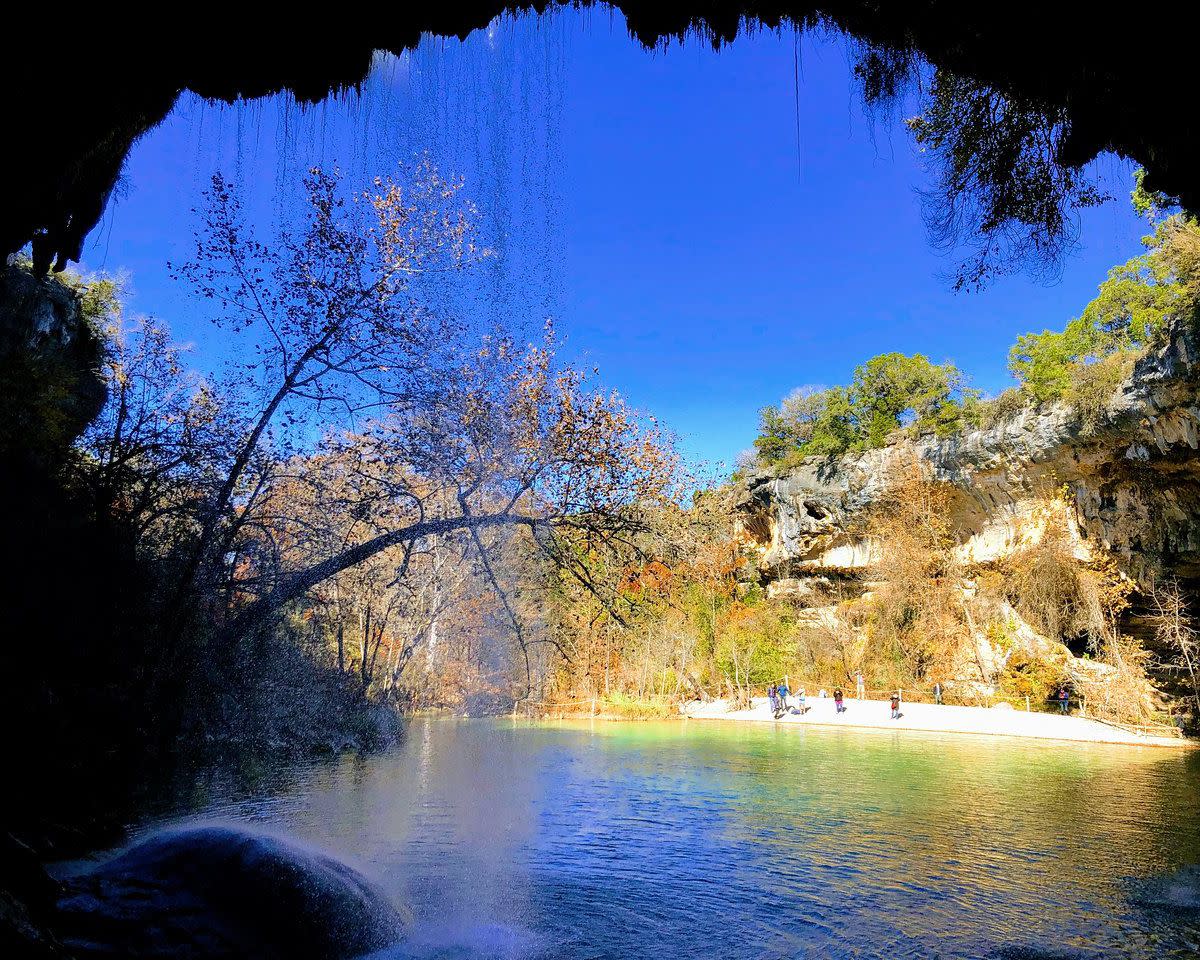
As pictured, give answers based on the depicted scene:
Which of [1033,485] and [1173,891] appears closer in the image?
[1173,891]

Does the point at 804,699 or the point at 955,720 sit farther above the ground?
the point at 804,699

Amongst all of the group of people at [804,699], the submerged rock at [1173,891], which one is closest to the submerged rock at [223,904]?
the submerged rock at [1173,891]

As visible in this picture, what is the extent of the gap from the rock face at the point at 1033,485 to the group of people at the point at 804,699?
276 inches

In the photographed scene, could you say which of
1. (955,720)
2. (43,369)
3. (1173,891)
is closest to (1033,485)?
(955,720)

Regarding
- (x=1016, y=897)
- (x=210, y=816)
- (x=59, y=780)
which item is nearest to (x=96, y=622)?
(x=59, y=780)

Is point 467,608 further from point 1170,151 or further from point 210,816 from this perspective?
point 1170,151

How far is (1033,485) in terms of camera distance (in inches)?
1017

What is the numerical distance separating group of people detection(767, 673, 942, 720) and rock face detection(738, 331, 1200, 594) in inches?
276

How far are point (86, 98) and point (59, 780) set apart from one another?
6.72 meters

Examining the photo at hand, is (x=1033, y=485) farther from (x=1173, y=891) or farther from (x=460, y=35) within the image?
(x=460, y=35)

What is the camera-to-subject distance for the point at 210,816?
784 centimetres

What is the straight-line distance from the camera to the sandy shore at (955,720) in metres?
18.5

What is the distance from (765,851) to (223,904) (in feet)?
18.5

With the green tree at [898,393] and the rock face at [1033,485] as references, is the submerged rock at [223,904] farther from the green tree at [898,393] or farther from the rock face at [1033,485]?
the green tree at [898,393]
